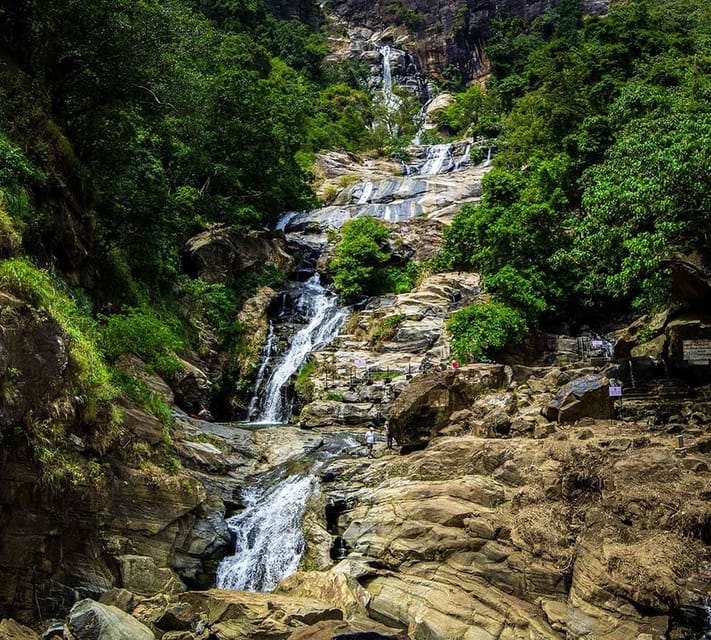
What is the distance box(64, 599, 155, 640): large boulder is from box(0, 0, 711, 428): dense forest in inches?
168

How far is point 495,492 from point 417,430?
14.9ft

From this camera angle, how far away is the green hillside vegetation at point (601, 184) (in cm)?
1631

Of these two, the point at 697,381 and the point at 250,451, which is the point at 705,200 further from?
the point at 250,451

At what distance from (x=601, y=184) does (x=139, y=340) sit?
15082mm

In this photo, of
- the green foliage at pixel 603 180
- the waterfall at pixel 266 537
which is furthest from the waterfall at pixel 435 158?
the waterfall at pixel 266 537

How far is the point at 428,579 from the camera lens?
10.5m

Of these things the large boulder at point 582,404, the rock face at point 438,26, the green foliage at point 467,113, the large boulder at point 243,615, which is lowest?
the large boulder at point 243,615

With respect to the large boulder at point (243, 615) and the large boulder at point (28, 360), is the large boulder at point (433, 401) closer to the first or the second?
the large boulder at point (243, 615)

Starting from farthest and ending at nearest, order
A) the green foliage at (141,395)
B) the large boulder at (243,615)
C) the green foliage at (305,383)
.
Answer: the green foliage at (305,383), the green foliage at (141,395), the large boulder at (243,615)

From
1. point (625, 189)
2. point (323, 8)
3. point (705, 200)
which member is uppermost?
point (323, 8)

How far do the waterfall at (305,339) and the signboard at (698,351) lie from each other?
1627 cm

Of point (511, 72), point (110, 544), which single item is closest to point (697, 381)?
point (110, 544)

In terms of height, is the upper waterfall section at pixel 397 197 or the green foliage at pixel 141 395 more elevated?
the upper waterfall section at pixel 397 197

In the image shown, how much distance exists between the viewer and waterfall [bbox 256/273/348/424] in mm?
26984
